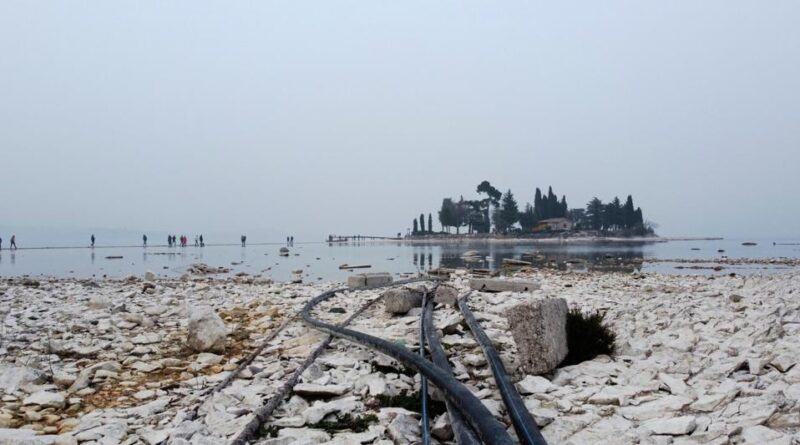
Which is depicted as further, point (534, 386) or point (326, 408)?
point (534, 386)

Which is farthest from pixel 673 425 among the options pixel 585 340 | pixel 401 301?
pixel 401 301

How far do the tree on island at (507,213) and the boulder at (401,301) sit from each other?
364 ft

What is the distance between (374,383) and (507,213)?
11606 cm

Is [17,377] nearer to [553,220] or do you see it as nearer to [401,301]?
[401,301]

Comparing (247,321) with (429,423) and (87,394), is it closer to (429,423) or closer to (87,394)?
(87,394)

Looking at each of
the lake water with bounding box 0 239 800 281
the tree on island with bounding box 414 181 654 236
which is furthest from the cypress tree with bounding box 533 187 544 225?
the lake water with bounding box 0 239 800 281

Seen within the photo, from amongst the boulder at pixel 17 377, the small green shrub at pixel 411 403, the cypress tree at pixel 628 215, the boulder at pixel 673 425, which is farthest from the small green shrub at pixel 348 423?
the cypress tree at pixel 628 215

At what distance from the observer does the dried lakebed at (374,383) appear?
11.4 ft

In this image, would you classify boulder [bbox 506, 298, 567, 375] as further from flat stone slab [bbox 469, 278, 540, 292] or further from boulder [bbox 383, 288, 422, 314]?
flat stone slab [bbox 469, 278, 540, 292]

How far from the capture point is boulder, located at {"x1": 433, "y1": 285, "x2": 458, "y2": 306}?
9.79m

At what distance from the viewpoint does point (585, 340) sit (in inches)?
218

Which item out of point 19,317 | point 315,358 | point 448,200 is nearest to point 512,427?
point 315,358

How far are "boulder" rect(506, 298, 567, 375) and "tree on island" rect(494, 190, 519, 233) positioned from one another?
4511 inches

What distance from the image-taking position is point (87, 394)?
4.88 m
